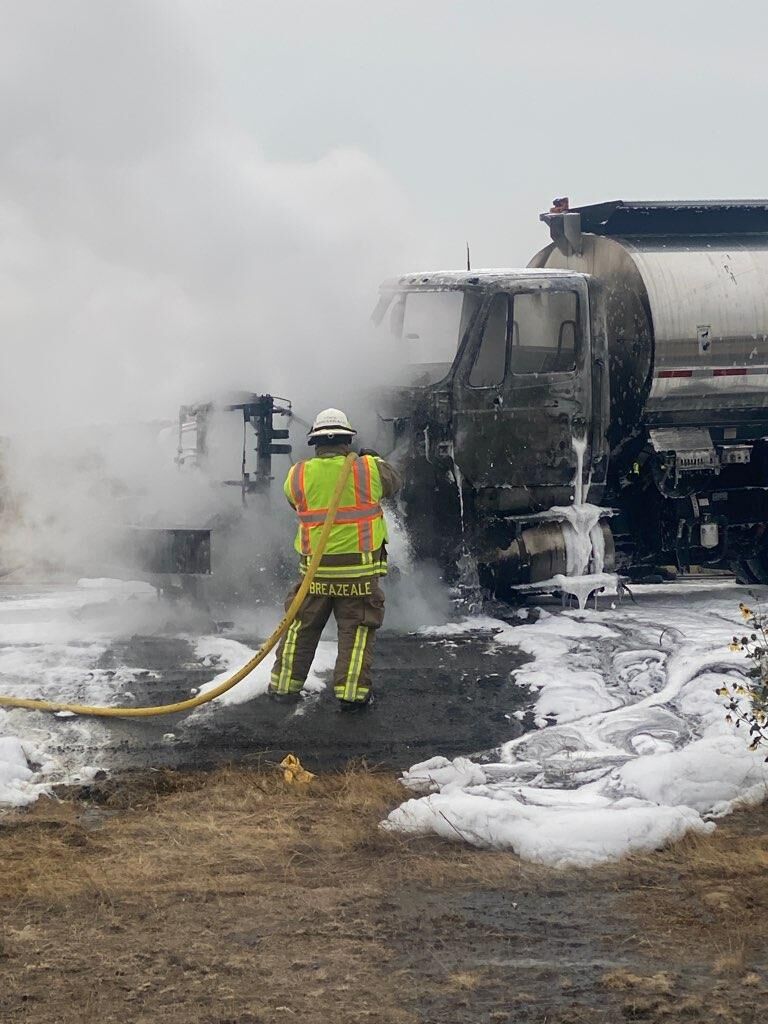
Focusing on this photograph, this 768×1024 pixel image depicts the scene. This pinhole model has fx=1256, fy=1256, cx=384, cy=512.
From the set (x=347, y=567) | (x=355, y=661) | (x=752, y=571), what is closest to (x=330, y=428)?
(x=347, y=567)

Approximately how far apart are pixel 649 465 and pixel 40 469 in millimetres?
4783

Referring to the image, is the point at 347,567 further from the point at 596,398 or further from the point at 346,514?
the point at 596,398

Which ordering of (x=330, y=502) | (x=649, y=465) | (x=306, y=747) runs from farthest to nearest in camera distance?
1. (x=649, y=465)
2. (x=330, y=502)
3. (x=306, y=747)

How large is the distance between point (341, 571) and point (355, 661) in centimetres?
53

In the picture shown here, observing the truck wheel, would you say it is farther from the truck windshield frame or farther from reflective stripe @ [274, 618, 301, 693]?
reflective stripe @ [274, 618, 301, 693]

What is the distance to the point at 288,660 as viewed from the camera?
7.43 m

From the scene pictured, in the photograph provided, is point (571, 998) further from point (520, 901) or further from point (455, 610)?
point (455, 610)

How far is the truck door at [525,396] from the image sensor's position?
31.0 feet

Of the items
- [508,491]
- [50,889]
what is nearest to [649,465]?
[508,491]

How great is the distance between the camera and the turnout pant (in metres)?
7.28

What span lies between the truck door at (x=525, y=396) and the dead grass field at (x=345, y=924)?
4.21 meters

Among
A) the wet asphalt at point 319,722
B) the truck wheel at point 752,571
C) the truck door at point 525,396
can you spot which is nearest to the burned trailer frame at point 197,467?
the wet asphalt at point 319,722

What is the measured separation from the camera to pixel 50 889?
4668 millimetres

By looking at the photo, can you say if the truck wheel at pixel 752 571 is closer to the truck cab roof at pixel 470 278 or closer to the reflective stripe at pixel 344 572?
the truck cab roof at pixel 470 278
